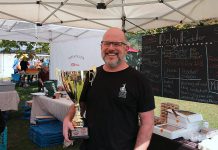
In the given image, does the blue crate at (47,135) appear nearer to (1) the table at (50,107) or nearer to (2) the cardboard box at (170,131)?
(1) the table at (50,107)

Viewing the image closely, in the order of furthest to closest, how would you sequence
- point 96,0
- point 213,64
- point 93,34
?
point 93,34
point 96,0
point 213,64

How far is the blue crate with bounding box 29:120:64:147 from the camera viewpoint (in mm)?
4777

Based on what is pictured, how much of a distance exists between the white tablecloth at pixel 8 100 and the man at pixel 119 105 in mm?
4780

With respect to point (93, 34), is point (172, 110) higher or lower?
lower

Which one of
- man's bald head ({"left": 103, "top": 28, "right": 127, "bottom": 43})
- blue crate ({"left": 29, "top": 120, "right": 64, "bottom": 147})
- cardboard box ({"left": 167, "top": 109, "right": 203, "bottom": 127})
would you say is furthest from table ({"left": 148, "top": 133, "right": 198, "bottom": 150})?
blue crate ({"left": 29, "top": 120, "right": 64, "bottom": 147})

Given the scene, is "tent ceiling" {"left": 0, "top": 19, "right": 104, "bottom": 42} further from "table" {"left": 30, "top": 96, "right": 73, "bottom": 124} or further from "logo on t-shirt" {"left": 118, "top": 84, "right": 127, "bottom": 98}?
"logo on t-shirt" {"left": 118, "top": 84, "right": 127, "bottom": 98}

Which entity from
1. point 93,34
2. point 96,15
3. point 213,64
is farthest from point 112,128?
point 93,34

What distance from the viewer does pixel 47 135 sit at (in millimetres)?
4773

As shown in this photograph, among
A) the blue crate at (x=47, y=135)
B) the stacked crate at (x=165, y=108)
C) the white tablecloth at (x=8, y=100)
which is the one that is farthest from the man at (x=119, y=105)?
the white tablecloth at (x=8, y=100)

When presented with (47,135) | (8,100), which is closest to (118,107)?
(47,135)

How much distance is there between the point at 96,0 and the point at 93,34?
4.03m

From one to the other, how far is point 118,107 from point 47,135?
3.33m

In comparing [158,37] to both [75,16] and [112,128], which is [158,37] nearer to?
[75,16]

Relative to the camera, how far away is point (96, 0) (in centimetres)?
445
